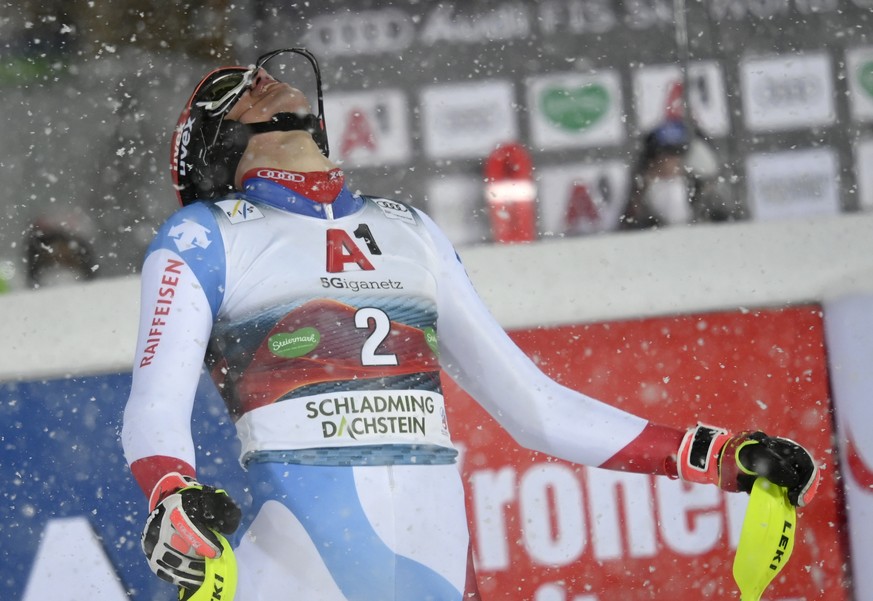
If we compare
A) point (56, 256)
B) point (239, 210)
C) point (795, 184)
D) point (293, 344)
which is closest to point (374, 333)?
point (293, 344)

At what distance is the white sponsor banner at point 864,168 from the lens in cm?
586

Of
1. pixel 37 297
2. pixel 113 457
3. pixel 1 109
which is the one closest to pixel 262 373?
pixel 113 457

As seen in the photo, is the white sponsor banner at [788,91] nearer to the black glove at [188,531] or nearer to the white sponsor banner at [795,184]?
the white sponsor banner at [795,184]

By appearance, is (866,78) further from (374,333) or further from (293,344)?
(293,344)

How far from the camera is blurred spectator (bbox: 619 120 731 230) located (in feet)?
16.8

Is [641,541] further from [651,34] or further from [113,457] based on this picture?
[651,34]

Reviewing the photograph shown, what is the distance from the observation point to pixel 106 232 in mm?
5301

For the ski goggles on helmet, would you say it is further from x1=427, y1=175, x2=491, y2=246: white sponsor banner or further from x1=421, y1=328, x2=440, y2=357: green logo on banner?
x1=427, y1=175, x2=491, y2=246: white sponsor banner

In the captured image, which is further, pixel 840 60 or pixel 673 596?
pixel 840 60

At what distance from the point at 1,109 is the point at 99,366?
2257 mm

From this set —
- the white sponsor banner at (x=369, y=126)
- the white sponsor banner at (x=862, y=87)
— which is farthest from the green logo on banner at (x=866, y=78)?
the white sponsor banner at (x=369, y=126)

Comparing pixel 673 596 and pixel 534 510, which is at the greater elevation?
pixel 534 510

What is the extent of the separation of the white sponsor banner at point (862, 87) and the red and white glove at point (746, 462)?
3914 millimetres

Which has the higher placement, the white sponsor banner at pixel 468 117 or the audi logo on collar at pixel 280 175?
the white sponsor banner at pixel 468 117
